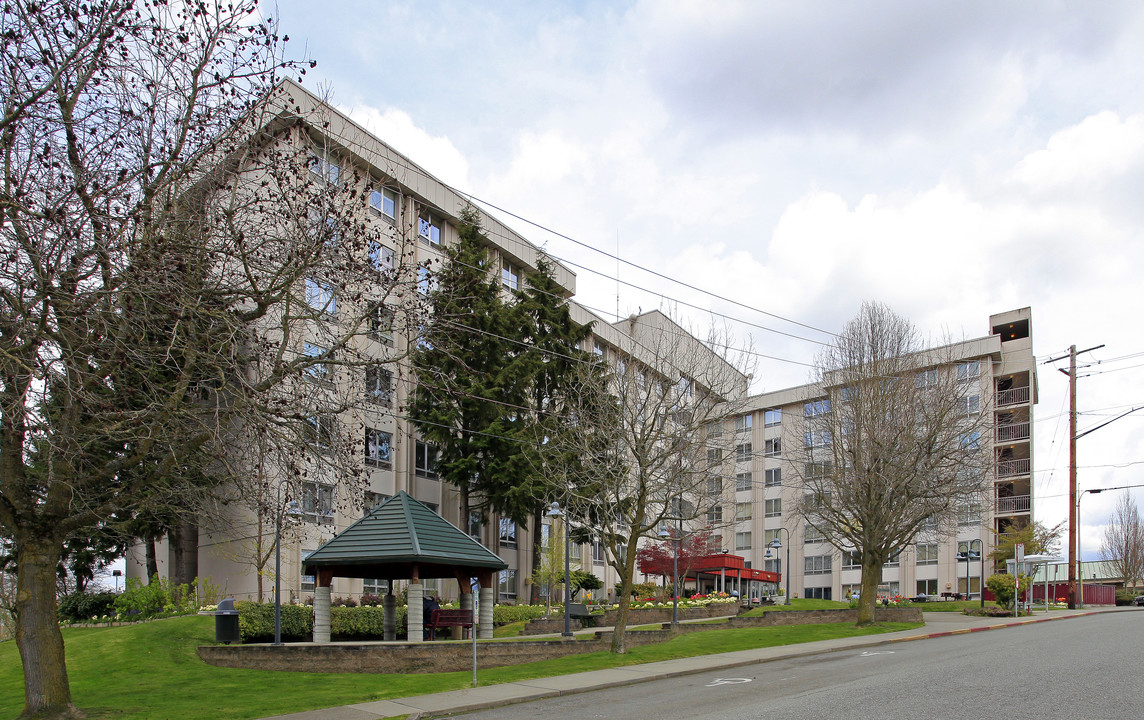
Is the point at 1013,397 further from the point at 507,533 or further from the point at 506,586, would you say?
the point at 506,586

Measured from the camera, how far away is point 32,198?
471 inches

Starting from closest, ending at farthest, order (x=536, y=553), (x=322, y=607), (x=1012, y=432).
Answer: (x=322, y=607) → (x=536, y=553) → (x=1012, y=432)

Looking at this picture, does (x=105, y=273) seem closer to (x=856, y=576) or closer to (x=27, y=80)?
(x=27, y=80)

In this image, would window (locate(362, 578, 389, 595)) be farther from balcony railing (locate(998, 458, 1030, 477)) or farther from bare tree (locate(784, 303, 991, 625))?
balcony railing (locate(998, 458, 1030, 477))

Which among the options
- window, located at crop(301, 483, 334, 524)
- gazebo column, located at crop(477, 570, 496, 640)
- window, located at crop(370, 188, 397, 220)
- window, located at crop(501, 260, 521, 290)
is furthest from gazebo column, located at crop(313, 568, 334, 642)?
window, located at crop(501, 260, 521, 290)

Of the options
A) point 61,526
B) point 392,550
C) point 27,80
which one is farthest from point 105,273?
point 392,550

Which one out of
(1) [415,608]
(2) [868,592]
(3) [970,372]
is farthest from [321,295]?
(3) [970,372]

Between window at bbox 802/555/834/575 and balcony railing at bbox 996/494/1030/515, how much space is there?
14.0 m

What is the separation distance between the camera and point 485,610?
2528cm

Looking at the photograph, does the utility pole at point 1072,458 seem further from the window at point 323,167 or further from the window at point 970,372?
the window at point 323,167

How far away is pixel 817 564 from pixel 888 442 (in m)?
44.4

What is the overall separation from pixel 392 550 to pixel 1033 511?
59.2m

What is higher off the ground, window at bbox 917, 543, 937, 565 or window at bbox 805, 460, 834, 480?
window at bbox 805, 460, 834, 480

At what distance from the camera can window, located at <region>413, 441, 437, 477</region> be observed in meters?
41.2
